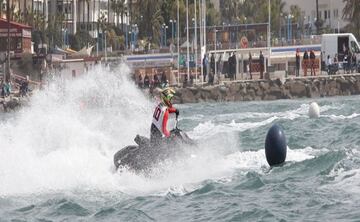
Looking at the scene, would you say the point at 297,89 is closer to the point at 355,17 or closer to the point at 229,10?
the point at 355,17

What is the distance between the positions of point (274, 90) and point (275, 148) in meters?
43.4

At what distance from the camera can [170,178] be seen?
23.1 meters

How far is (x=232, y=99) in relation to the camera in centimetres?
6762

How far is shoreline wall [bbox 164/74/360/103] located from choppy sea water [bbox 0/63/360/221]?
103 ft

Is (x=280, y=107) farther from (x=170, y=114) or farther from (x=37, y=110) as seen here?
(x=170, y=114)

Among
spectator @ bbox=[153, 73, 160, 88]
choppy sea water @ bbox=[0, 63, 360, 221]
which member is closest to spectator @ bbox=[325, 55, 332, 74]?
spectator @ bbox=[153, 73, 160, 88]

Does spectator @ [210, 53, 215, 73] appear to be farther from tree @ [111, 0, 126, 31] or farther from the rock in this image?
tree @ [111, 0, 126, 31]

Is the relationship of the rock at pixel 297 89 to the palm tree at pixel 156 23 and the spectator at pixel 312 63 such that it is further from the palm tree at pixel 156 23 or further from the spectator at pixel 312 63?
the palm tree at pixel 156 23

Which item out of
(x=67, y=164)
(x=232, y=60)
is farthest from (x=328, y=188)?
(x=232, y=60)

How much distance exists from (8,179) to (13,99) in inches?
1636

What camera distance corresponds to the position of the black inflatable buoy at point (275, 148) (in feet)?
81.9

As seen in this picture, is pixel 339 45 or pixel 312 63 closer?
pixel 312 63

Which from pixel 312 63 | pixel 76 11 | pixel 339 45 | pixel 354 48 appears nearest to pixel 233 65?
pixel 312 63

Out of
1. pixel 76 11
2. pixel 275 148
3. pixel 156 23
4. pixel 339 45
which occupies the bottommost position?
pixel 275 148
